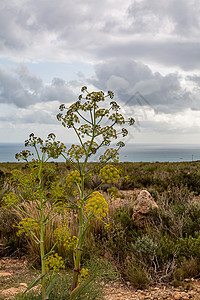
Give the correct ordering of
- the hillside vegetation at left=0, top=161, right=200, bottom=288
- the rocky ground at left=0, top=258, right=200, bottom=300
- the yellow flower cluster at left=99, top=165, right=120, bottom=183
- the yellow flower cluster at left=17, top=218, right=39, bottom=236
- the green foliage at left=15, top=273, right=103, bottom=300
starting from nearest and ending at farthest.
A: the yellow flower cluster at left=99, top=165, right=120, bottom=183
the yellow flower cluster at left=17, top=218, right=39, bottom=236
the green foliage at left=15, top=273, right=103, bottom=300
the rocky ground at left=0, top=258, right=200, bottom=300
the hillside vegetation at left=0, top=161, right=200, bottom=288

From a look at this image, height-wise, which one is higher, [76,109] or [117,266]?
[76,109]

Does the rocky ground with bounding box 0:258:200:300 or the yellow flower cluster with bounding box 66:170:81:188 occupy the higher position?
the yellow flower cluster with bounding box 66:170:81:188

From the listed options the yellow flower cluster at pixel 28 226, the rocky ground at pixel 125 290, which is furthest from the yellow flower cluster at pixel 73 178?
the rocky ground at pixel 125 290

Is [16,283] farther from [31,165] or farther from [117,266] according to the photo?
[31,165]

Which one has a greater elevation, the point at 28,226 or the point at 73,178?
the point at 73,178

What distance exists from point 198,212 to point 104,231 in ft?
5.98

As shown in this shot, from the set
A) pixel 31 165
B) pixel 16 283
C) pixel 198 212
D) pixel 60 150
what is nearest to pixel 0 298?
pixel 16 283

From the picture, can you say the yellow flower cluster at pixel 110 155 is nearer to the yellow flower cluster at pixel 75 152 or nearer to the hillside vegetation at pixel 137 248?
the yellow flower cluster at pixel 75 152

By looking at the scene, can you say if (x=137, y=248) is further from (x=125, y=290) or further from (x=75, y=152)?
(x=75, y=152)

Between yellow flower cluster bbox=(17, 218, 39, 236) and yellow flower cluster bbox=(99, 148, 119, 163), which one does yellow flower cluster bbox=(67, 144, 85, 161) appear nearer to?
yellow flower cluster bbox=(99, 148, 119, 163)

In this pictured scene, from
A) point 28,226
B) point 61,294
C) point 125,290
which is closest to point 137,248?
point 125,290

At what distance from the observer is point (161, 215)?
5.01 meters

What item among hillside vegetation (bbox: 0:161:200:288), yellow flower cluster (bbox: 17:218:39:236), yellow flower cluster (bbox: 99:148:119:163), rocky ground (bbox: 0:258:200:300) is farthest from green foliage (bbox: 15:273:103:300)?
yellow flower cluster (bbox: 99:148:119:163)

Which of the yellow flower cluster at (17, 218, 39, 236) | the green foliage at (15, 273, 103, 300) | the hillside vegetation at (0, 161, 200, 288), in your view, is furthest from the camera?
the hillside vegetation at (0, 161, 200, 288)
